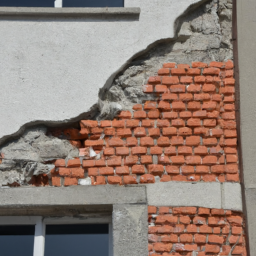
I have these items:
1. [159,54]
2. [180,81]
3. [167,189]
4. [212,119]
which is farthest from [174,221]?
[159,54]

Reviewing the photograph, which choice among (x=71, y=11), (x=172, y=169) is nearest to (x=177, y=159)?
(x=172, y=169)

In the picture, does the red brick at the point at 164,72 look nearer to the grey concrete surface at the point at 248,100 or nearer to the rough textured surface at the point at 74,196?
the grey concrete surface at the point at 248,100

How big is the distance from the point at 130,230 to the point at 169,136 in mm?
877

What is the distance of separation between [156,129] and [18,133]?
1204 millimetres

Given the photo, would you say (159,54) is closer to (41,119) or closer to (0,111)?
(41,119)

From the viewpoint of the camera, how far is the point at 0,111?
4152 millimetres

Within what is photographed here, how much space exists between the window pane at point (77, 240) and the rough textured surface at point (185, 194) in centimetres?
57

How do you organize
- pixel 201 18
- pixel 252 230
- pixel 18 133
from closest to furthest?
1. pixel 252 230
2. pixel 18 133
3. pixel 201 18

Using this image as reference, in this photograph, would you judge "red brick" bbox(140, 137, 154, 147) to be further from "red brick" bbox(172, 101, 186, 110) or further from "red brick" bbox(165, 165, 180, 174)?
"red brick" bbox(172, 101, 186, 110)

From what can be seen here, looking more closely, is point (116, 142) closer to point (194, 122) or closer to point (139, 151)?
point (139, 151)

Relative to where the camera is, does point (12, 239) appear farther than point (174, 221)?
Yes

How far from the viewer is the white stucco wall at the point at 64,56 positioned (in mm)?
4156

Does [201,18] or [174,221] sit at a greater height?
[201,18]

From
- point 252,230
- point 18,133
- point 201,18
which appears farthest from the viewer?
point 201,18
